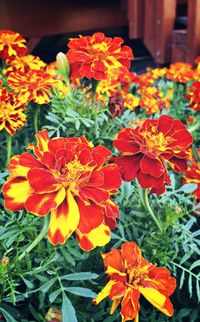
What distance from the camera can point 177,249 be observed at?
758 millimetres

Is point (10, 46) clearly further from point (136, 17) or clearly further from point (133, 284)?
point (136, 17)

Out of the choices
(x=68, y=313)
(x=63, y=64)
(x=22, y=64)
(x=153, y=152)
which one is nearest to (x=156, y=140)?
(x=153, y=152)

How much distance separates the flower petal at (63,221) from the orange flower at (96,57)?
39cm

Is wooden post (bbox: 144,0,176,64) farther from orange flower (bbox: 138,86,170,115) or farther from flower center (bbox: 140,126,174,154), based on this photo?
flower center (bbox: 140,126,174,154)

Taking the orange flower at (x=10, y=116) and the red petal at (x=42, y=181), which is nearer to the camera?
the red petal at (x=42, y=181)

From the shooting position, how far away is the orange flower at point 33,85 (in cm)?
88

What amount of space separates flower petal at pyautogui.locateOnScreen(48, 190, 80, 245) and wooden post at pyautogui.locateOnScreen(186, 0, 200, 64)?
4.53 ft

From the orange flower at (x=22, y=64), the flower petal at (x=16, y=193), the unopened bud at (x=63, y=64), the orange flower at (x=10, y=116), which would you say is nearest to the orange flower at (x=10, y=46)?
the orange flower at (x=22, y=64)

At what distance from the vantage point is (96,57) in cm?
92

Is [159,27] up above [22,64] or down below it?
below

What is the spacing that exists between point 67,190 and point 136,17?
154cm

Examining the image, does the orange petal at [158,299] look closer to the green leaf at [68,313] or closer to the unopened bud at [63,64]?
the green leaf at [68,313]

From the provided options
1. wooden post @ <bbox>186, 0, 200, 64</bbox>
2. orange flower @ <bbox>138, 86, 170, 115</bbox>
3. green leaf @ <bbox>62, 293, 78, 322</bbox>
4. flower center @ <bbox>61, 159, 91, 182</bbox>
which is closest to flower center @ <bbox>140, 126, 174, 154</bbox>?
flower center @ <bbox>61, 159, 91, 182</bbox>

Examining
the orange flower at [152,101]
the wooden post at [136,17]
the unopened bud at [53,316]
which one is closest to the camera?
the unopened bud at [53,316]
